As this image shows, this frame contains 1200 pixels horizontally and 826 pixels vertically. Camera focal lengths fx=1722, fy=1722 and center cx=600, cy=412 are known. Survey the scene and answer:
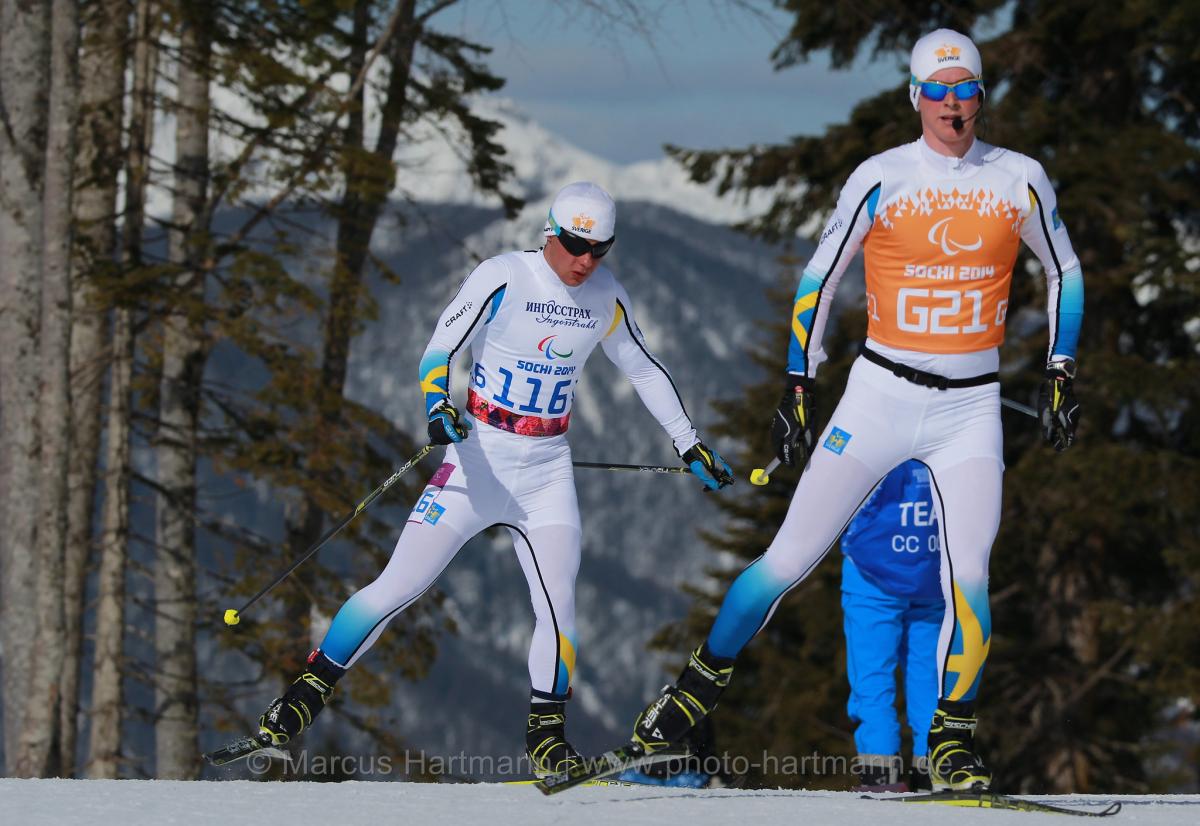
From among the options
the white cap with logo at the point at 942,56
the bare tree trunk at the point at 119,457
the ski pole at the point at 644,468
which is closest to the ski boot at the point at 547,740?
the ski pole at the point at 644,468

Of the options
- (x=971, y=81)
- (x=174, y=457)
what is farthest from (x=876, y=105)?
(x=971, y=81)

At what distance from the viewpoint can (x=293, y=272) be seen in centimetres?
1839

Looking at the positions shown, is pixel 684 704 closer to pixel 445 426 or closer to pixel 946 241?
pixel 445 426

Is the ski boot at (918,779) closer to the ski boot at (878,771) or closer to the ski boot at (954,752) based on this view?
the ski boot at (878,771)

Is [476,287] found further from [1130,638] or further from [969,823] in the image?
[1130,638]

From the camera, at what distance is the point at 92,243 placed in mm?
16172

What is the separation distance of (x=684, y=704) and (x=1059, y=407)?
74.6 inches

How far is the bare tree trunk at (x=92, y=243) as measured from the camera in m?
16.1

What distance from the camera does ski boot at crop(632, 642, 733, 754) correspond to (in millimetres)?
6594

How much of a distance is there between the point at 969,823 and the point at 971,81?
2.82m

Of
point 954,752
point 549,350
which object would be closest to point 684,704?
point 954,752

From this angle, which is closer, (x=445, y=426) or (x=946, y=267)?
(x=946, y=267)

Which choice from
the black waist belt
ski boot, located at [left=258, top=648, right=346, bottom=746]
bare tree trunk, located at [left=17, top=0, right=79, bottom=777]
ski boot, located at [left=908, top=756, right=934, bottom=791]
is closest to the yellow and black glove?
ski boot, located at [left=258, top=648, right=346, bottom=746]

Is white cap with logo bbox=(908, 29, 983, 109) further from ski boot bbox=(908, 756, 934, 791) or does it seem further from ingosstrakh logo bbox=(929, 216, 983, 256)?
ski boot bbox=(908, 756, 934, 791)
